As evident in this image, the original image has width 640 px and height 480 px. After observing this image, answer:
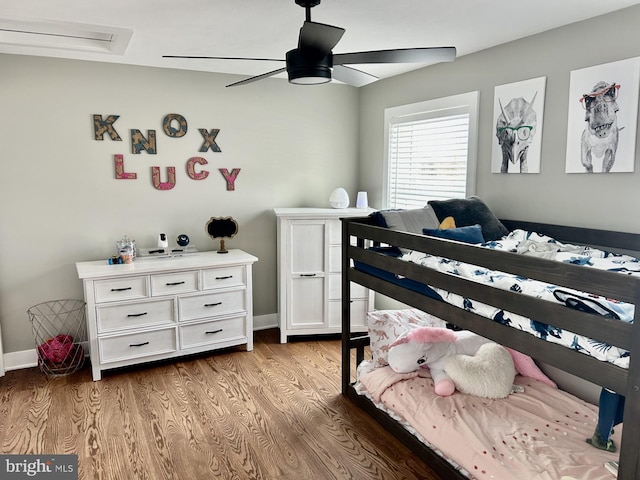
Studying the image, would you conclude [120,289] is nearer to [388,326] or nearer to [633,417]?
[388,326]

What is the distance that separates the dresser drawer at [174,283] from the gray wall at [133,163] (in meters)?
0.55

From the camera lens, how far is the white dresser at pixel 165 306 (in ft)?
10.6

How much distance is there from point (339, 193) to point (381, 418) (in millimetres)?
2145

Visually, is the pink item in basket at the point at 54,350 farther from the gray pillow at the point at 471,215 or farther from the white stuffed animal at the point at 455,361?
the gray pillow at the point at 471,215

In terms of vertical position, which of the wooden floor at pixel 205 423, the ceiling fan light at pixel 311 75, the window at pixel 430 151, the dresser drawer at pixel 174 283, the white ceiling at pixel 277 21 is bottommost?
the wooden floor at pixel 205 423

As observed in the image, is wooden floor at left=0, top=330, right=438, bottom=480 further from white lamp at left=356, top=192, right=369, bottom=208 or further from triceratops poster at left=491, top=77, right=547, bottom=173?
triceratops poster at left=491, top=77, right=547, bottom=173

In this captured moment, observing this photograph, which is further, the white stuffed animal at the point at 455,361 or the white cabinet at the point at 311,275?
the white cabinet at the point at 311,275

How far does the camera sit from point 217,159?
399 cm

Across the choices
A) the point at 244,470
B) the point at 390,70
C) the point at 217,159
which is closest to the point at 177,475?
the point at 244,470

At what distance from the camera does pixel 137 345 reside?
11.0ft

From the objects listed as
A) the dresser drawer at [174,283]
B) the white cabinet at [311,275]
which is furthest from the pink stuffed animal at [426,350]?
the dresser drawer at [174,283]

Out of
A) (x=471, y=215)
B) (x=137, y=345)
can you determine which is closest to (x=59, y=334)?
(x=137, y=345)

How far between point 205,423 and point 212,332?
1.00 metres

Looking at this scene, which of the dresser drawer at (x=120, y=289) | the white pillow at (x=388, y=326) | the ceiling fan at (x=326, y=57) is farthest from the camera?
the dresser drawer at (x=120, y=289)
